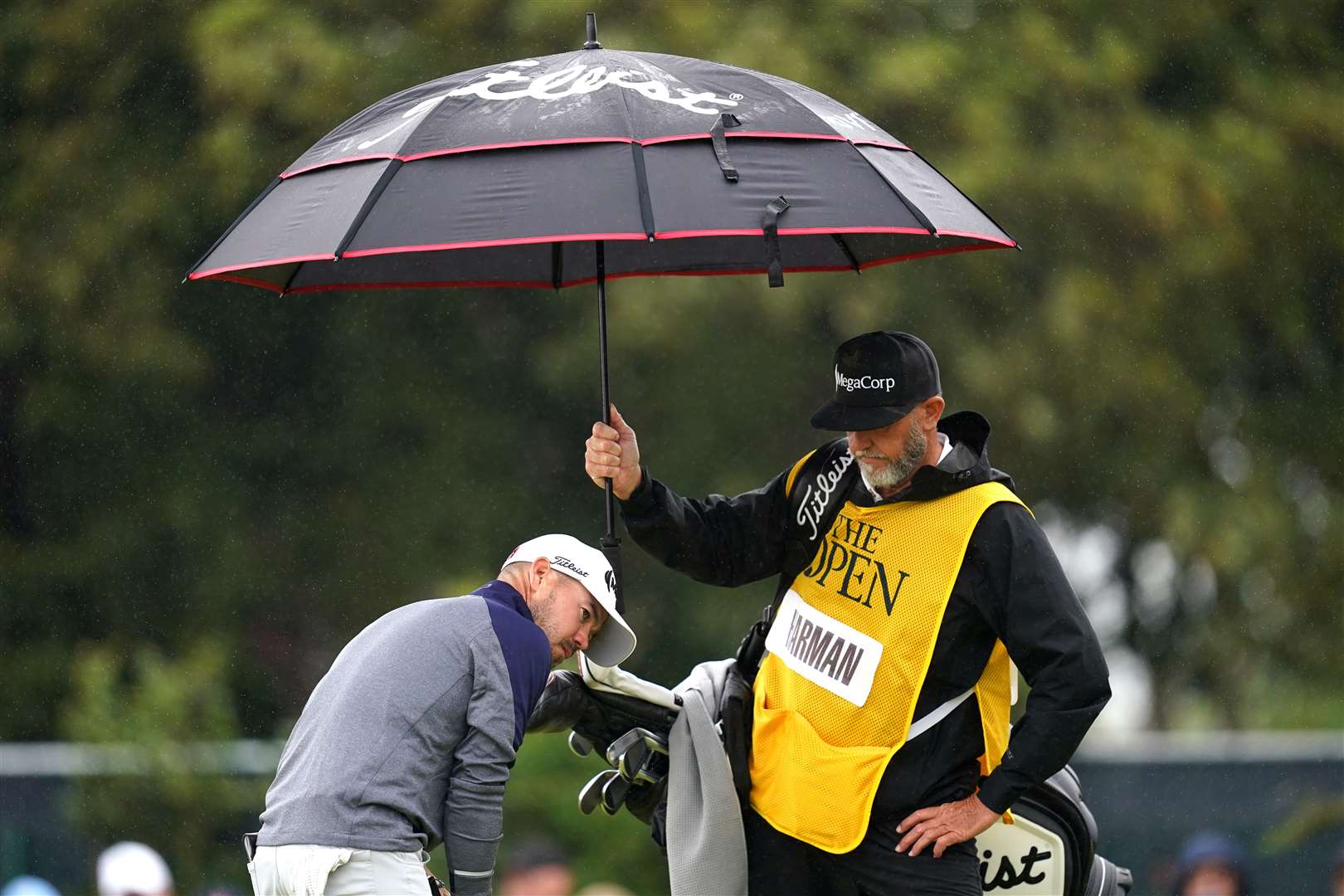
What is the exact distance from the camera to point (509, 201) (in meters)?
3.62

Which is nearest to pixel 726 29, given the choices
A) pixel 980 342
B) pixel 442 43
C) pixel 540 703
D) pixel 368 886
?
pixel 442 43

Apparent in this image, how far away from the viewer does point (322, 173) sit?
395 centimetres

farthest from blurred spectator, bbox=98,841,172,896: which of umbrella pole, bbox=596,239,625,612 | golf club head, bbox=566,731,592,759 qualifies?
umbrella pole, bbox=596,239,625,612

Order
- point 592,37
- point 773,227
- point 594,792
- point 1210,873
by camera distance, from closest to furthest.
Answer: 1. point 773,227
2. point 592,37
3. point 594,792
4. point 1210,873

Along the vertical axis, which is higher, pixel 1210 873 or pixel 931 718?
pixel 931 718

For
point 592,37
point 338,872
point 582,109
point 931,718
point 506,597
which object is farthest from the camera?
point 592,37

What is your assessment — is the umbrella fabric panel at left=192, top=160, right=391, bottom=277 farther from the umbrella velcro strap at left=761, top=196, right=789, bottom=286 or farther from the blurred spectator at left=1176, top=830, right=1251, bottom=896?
the blurred spectator at left=1176, top=830, right=1251, bottom=896

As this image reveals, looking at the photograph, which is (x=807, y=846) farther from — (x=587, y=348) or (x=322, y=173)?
(x=587, y=348)

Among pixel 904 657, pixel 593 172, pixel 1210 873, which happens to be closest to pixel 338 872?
pixel 904 657

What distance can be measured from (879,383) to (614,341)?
7072mm

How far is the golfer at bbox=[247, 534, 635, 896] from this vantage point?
3.70 meters

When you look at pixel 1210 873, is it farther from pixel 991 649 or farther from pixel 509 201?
pixel 509 201

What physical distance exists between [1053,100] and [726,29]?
209 centimetres

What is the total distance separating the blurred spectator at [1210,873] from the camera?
25.0 feet
